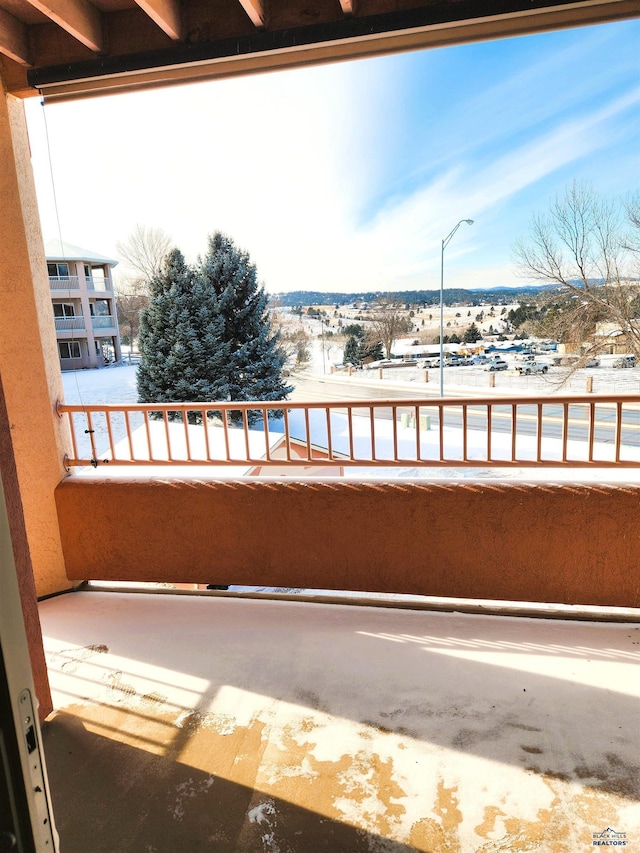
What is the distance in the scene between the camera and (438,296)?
920 centimetres

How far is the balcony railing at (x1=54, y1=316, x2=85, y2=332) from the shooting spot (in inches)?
290

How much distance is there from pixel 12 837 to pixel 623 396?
2716mm

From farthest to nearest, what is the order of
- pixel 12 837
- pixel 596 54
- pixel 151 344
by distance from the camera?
pixel 151 344
pixel 596 54
pixel 12 837

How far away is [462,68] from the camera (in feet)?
34.9

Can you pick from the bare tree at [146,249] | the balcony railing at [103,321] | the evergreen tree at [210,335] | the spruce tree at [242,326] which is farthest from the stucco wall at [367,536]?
the bare tree at [146,249]

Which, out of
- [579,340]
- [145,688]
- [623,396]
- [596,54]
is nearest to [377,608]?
[145,688]

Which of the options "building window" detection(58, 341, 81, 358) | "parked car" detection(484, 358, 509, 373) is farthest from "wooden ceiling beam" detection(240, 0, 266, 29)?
"parked car" detection(484, 358, 509, 373)

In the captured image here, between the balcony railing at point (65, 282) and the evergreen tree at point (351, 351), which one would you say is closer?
the balcony railing at point (65, 282)

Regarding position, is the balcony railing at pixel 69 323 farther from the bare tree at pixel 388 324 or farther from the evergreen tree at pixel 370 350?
the bare tree at pixel 388 324

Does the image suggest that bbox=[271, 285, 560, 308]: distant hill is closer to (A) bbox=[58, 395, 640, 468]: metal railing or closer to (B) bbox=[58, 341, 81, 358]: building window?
(A) bbox=[58, 395, 640, 468]: metal railing

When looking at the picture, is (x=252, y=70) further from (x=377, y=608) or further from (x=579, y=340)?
(x=579, y=340)

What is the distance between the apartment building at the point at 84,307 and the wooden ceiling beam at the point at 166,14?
4.61 m

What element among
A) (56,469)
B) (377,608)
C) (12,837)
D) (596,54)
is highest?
(596,54)

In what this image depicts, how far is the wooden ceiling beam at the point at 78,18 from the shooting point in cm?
233
